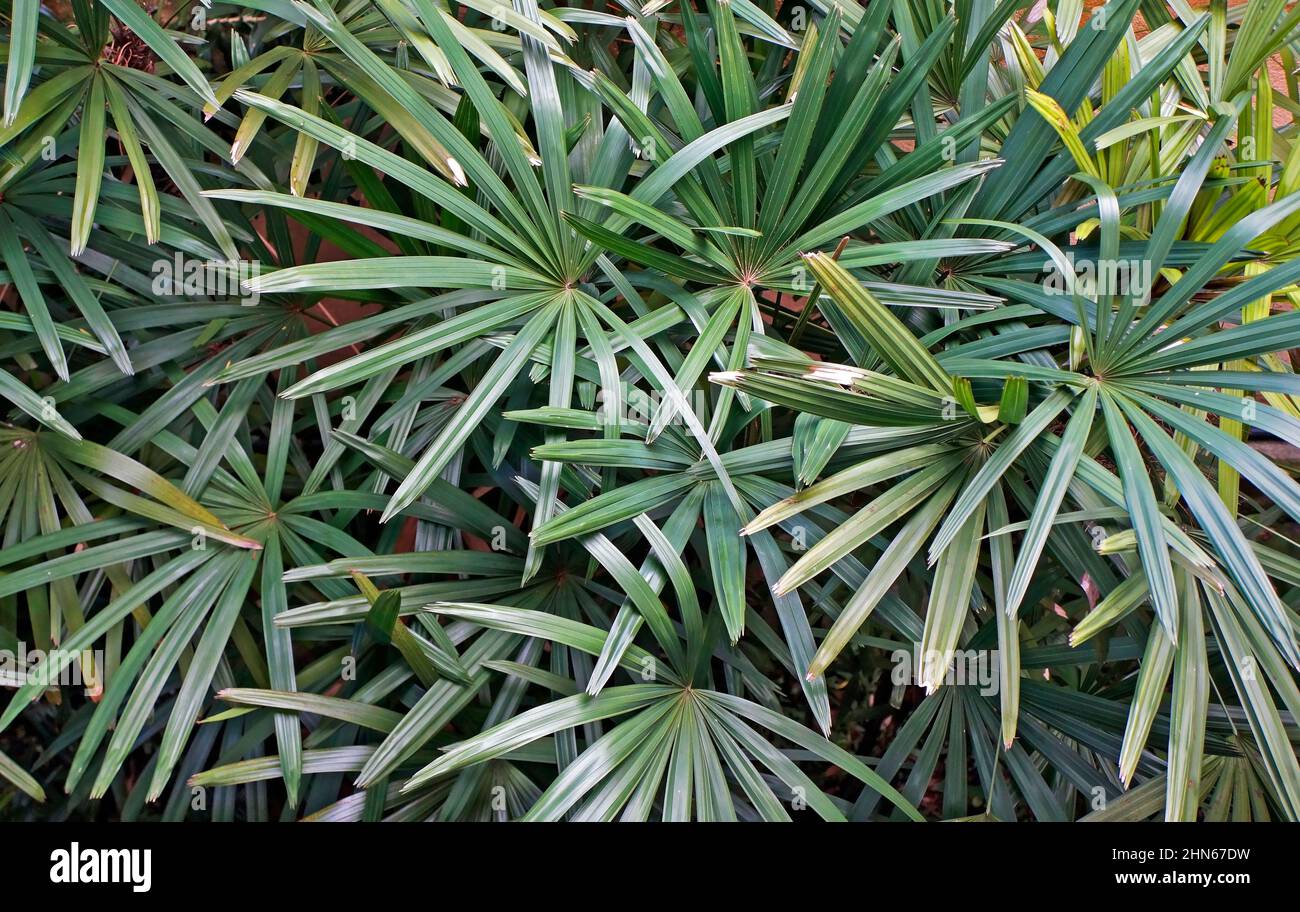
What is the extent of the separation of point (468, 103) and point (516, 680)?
0.72 meters

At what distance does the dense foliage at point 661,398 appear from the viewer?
2.89ft

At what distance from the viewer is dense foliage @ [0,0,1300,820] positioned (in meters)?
0.88

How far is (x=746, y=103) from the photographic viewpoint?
0.99 m

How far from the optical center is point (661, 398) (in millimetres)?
1007

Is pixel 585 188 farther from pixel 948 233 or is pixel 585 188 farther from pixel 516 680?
pixel 516 680

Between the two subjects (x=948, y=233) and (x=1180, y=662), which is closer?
(x=1180, y=662)
